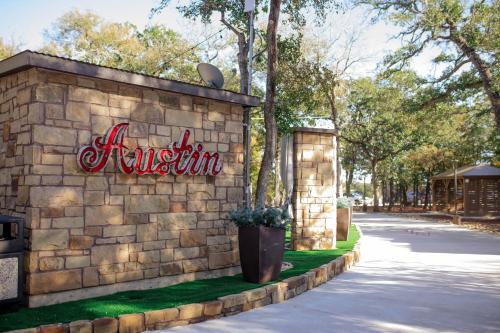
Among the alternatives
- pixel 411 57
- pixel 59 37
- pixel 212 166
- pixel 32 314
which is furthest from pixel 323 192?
pixel 59 37

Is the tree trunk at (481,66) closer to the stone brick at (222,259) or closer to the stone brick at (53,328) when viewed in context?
the stone brick at (222,259)

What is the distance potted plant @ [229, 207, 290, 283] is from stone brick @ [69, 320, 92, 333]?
9.40ft

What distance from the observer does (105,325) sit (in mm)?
4770

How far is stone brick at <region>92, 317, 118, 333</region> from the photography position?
4719 millimetres

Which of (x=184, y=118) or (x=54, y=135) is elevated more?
(x=184, y=118)

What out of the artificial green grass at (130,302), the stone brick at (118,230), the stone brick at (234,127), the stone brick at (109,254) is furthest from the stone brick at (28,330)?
the stone brick at (234,127)

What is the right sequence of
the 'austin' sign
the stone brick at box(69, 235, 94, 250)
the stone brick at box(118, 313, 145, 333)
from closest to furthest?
1. the stone brick at box(118, 313, 145, 333)
2. the stone brick at box(69, 235, 94, 250)
3. the 'austin' sign

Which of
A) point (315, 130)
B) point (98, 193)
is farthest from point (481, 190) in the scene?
point (98, 193)

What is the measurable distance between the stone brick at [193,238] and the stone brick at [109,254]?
37.9 inches

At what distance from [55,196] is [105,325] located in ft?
5.84

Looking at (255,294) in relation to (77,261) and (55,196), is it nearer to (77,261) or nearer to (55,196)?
(77,261)

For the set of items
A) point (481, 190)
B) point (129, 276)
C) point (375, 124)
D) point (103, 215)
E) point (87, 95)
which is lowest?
point (129, 276)

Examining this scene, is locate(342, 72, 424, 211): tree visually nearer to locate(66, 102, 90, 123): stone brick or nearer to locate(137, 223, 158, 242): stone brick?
locate(137, 223, 158, 242): stone brick

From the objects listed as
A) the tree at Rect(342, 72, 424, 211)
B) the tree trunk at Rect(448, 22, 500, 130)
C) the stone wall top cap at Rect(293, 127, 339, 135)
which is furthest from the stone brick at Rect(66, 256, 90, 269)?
the tree at Rect(342, 72, 424, 211)
